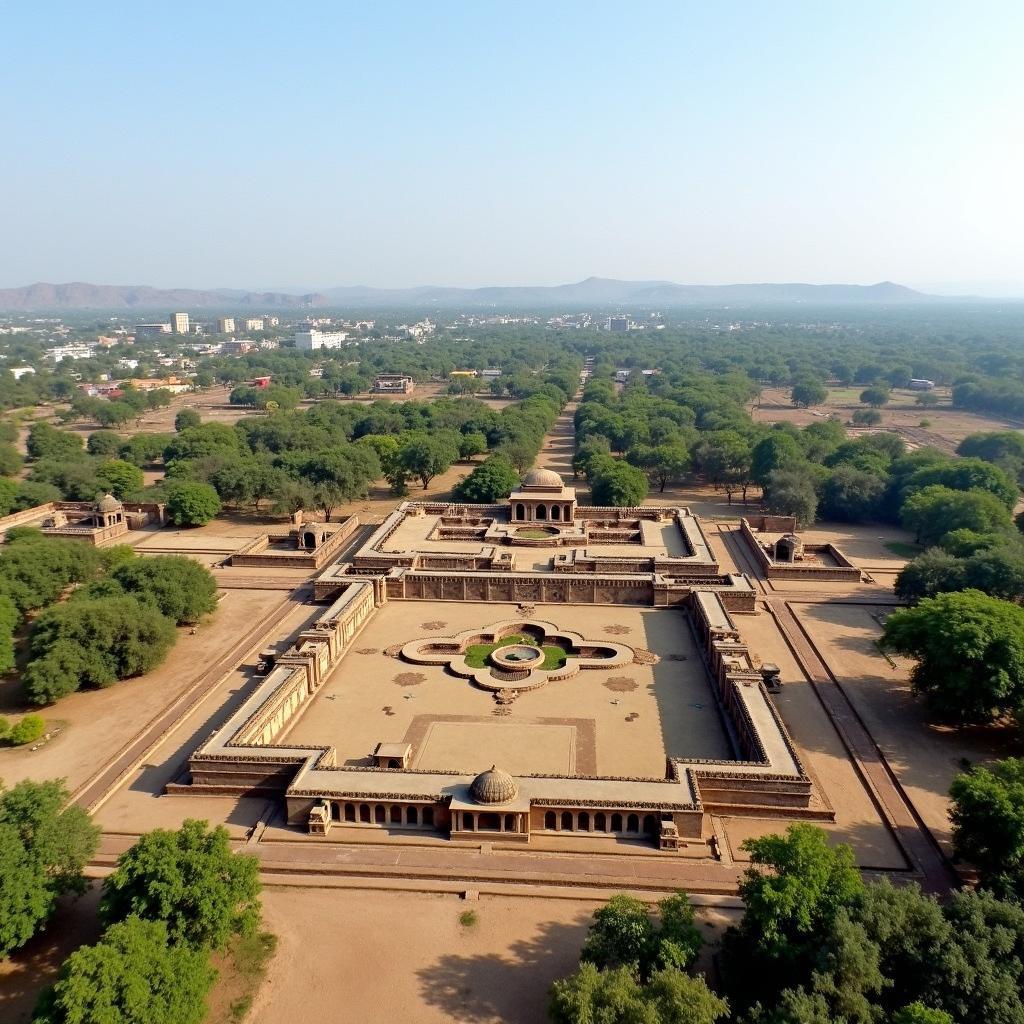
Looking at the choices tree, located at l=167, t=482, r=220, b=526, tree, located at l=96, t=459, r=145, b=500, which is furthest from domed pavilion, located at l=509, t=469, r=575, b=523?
tree, located at l=96, t=459, r=145, b=500

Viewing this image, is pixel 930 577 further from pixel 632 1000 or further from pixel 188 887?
pixel 188 887

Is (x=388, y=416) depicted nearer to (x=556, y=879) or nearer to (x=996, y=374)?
(x=556, y=879)

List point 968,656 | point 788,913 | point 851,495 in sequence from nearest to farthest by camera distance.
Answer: point 788,913, point 968,656, point 851,495

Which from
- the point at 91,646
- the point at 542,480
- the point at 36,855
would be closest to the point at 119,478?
the point at 91,646

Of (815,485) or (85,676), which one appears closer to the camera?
(85,676)

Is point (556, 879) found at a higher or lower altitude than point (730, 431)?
lower

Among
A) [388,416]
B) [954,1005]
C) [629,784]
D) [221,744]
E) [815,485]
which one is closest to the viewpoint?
[954,1005]

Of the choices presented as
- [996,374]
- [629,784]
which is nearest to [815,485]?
[629,784]
